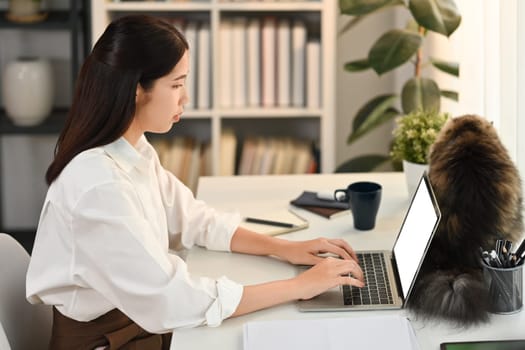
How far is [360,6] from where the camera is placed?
281cm

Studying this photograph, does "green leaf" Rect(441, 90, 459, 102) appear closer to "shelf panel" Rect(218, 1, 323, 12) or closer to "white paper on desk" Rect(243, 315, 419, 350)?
"shelf panel" Rect(218, 1, 323, 12)

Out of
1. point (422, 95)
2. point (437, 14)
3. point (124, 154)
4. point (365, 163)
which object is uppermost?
point (437, 14)

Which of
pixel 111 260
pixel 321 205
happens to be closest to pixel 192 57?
pixel 321 205

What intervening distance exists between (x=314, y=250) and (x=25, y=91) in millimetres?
1814

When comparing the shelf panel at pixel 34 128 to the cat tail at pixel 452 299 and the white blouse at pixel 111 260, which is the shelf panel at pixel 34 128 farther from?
the cat tail at pixel 452 299

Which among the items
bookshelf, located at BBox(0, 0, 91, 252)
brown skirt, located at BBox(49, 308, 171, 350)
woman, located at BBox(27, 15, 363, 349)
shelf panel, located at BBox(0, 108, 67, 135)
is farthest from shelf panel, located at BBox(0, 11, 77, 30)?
brown skirt, located at BBox(49, 308, 171, 350)

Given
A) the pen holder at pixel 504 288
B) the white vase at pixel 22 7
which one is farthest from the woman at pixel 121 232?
the white vase at pixel 22 7

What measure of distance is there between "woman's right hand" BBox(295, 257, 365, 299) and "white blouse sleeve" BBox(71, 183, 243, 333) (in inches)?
5.4

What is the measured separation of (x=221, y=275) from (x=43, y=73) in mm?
1823

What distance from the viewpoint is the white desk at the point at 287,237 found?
148 centimetres

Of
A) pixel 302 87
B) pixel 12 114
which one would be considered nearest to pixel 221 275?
pixel 302 87

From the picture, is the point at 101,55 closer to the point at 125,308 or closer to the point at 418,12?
the point at 125,308

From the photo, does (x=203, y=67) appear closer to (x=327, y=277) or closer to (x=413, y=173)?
(x=413, y=173)

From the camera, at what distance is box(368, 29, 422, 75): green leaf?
280 centimetres
